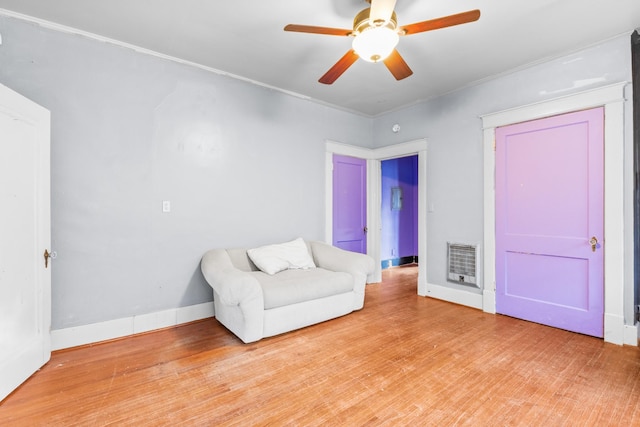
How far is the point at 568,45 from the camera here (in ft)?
8.98

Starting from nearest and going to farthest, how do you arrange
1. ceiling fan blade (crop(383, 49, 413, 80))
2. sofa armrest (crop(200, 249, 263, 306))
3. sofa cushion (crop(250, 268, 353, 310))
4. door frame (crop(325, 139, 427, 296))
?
ceiling fan blade (crop(383, 49, 413, 80))
sofa armrest (crop(200, 249, 263, 306))
sofa cushion (crop(250, 268, 353, 310))
door frame (crop(325, 139, 427, 296))

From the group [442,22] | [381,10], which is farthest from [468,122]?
[381,10]

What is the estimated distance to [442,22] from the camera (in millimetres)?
1872

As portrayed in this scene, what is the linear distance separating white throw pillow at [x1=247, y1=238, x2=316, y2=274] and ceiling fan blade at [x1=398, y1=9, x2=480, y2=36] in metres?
2.37

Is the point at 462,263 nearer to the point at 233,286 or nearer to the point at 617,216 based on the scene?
the point at 617,216

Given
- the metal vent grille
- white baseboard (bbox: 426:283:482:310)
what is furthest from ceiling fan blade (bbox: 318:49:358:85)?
white baseboard (bbox: 426:283:482:310)

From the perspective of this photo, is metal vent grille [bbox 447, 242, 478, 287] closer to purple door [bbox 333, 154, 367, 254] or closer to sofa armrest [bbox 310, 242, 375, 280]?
sofa armrest [bbox 310, 242, 375, 280]

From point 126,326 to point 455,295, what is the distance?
3627mm

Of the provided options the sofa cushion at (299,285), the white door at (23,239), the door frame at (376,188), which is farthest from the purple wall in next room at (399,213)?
the white door at (23,239)

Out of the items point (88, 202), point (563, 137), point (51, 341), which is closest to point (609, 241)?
point (563, 137)

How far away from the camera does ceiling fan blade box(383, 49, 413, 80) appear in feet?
7.19

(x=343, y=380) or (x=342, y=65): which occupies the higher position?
(x=342, y=65)

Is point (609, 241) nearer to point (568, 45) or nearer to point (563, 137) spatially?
point (563, 137)

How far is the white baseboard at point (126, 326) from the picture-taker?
249cm
